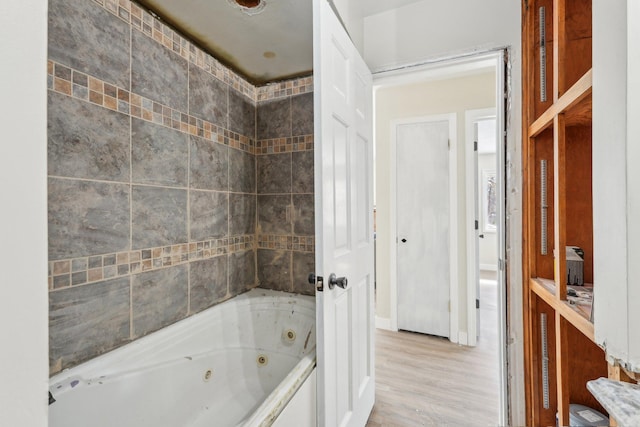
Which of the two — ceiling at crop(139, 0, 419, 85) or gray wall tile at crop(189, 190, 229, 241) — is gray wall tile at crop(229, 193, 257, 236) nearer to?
gray wall tile at crop(189, 190, 229, 241)

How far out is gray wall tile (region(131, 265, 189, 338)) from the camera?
1.31 metres

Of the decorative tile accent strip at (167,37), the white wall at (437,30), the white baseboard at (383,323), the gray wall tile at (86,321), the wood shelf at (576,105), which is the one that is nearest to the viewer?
the wood shelf at (576,105)

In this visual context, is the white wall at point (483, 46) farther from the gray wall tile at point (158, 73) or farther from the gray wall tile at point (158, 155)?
→ the gray wall tile at point (158, 155)

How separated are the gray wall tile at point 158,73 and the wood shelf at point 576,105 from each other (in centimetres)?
165

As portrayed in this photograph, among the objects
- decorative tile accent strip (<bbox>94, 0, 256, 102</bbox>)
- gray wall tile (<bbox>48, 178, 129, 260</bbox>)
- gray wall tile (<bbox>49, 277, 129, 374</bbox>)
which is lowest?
gray wall tile (<bbox>49, 277, 129, 374</bbox>)

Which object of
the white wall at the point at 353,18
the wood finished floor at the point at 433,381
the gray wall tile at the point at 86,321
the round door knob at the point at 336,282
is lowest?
the wood finished floor at the point at 433,381

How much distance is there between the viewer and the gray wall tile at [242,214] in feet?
6.28

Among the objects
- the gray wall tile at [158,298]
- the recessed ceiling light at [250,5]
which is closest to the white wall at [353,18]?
the recessed ceiling light at [250,5]

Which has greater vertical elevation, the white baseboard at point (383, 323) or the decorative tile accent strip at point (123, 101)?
the decorative tile accent strip at point (123, 101)

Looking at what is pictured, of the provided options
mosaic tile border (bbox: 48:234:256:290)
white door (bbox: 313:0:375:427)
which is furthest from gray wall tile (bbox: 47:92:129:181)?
white door (bbox: 313:0:375:427)

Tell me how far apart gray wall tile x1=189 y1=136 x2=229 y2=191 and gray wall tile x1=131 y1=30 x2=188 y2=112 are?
222 mm

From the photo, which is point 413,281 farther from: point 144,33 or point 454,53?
point 144,33

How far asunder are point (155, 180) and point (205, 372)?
104 centimetres

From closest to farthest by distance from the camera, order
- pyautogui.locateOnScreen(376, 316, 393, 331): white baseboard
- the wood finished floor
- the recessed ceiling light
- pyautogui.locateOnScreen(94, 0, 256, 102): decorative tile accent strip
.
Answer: pyautogui.locateOnScreen(94, 0, 256, 102): decorative tile accent strip → the recessed ceiling light → the wood finished floor → pyautogui.locateOnScreen(376, 316, 393, 331): white baseboard
